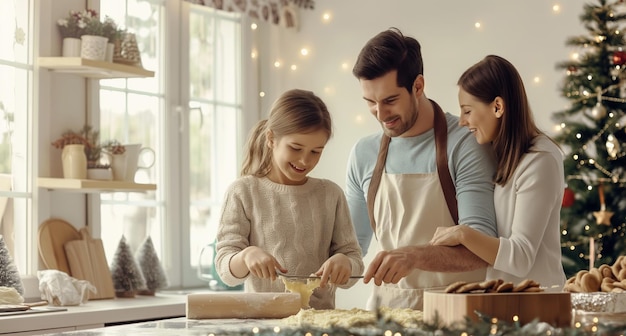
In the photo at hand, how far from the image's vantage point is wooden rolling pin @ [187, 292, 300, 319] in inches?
78.1

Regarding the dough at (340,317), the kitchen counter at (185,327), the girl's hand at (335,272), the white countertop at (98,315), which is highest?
the girl's hand at (335,272)

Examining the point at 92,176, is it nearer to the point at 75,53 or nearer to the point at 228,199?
the point at 75,53

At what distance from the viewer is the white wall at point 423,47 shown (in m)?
4.24

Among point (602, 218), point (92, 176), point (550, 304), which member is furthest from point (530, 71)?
point (550, 304)

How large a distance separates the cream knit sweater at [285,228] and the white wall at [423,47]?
2100 mm

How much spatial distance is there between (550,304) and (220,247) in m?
0.89

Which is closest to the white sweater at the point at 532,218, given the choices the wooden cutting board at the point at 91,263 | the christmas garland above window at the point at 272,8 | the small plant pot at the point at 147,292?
the wooden cutting board at the point at 91,263

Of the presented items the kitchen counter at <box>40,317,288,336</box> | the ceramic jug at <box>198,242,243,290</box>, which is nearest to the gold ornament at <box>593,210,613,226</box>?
the ceramic jug at <box>198,242,243,290</box>

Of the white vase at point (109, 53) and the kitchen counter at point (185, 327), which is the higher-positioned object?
the white vase at point (109, 53)

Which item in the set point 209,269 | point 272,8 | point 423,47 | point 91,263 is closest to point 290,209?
point 91,263

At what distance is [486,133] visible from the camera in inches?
89.4

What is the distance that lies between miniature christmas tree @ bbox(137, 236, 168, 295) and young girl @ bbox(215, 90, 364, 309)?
1.60 meters

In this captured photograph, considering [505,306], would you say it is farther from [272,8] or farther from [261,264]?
[272,8]

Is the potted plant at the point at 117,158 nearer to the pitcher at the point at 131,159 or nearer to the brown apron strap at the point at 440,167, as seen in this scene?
the pitcher at the point at 131,159
